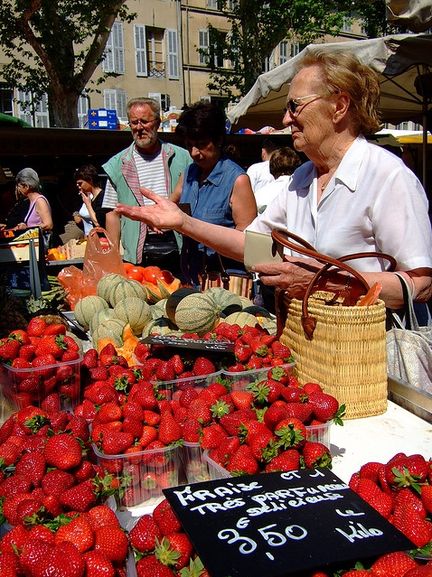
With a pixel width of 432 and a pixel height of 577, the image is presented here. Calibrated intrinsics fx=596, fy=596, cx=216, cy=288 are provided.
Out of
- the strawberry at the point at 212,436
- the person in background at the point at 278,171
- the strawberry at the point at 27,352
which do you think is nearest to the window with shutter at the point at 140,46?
the person in background at the point at 278,171

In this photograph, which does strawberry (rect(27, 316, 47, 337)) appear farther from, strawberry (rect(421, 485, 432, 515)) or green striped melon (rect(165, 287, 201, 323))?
strawberry (rect(421, 485, 432, 515))

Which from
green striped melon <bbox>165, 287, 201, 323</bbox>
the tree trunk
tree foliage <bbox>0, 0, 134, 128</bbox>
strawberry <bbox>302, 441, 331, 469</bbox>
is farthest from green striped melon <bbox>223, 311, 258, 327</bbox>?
the tree trunk

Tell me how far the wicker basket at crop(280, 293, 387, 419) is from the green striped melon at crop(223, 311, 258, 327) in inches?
26.7

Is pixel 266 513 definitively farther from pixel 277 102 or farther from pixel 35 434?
pixel 277 102

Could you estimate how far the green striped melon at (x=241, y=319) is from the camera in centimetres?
279

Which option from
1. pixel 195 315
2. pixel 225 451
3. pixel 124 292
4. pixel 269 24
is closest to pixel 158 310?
pixel 124 292

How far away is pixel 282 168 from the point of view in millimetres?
6113

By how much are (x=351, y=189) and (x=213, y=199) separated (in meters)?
1.75

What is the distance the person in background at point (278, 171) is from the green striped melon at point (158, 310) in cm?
280

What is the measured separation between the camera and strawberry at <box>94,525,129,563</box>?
1.23 meters

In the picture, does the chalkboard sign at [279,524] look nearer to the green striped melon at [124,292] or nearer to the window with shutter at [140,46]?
the green striped melon at [124,292]

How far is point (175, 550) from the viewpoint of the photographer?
1246mm

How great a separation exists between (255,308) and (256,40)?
20.7m

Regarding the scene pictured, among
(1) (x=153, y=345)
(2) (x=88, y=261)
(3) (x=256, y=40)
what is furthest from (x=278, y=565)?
(3) (x=256, y=40)
